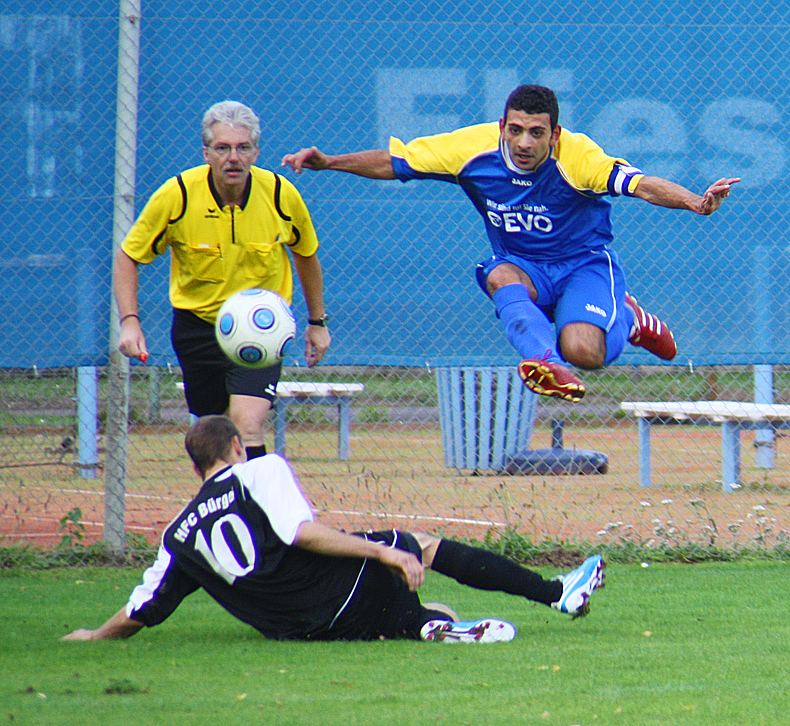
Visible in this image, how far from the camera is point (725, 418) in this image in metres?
9.15

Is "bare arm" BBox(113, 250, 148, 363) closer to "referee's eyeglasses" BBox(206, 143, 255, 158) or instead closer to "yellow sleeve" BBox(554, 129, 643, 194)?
"referee's eyeglasses" BBox(206, 143, 255, 158)

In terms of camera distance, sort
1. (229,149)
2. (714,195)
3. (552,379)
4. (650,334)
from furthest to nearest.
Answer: (650,334), (229,149), (552,379), (714,195)

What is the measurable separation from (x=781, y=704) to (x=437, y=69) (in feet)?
15.0

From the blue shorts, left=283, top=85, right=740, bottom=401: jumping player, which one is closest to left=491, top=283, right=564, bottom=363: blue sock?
left=283, top=85, right=740, bottom=401: jumping player

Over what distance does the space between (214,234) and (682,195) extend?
89.6 inches

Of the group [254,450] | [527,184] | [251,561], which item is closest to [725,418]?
[527,184]

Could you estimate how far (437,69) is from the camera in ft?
22.7

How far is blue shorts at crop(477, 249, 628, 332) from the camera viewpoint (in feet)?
17.8

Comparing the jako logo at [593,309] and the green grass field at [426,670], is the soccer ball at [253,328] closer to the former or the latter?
the green grass field at [426,670]

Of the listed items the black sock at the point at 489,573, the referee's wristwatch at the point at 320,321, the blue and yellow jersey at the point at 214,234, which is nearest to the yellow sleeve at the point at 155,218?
the blue and yellow jersey at the point at 214,234

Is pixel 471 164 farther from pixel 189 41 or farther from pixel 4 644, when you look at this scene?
pixel 4 644

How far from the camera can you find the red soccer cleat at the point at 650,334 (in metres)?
5.95

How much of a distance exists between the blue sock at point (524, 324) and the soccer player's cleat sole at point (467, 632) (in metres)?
1.20

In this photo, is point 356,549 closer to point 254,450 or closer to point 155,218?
point 254,450
